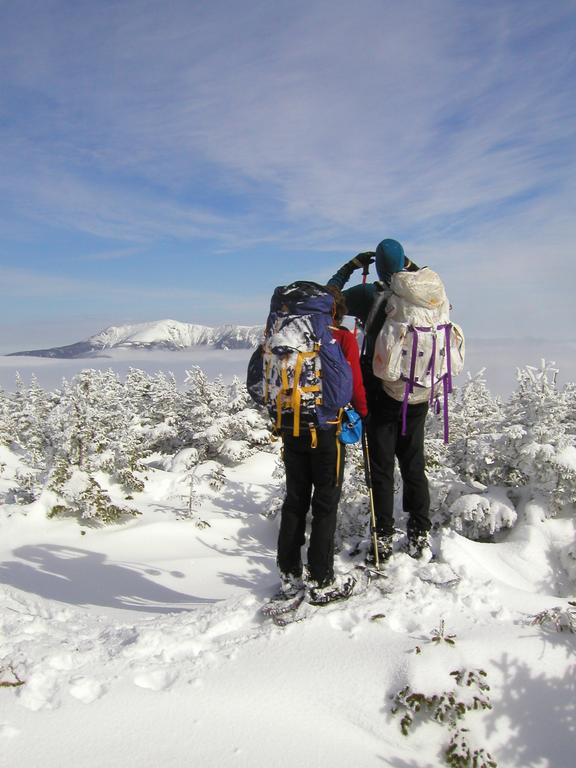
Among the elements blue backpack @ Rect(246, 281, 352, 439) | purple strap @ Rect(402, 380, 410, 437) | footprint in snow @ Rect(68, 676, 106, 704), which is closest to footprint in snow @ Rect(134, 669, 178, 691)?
footprint in snow @ Rect(68, 676, 106, 704)

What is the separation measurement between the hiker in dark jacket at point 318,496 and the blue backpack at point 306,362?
0.11 meters

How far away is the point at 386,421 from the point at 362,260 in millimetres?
1401

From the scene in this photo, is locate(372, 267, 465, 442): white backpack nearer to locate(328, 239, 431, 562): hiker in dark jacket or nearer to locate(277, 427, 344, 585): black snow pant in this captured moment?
locate(328, 239, 431, 562): hiker in dark jacket

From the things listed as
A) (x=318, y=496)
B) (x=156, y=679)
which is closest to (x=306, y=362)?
(x=318, y=496)

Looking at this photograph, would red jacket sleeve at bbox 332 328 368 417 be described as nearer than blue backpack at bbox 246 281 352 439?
No

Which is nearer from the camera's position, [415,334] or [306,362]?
[306,362]

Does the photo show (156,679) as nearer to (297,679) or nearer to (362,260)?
(297,679)

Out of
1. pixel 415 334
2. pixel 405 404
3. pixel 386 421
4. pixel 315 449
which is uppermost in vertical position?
pixel 415 334

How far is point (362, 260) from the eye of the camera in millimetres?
4129

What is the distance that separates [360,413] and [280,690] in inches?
75.1

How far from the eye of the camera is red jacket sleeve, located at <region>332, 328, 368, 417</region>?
3.50 meters

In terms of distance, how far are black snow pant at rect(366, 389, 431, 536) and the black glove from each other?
1.09 meters

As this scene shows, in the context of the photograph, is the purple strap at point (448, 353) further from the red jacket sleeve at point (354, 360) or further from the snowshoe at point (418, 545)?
the snowshoe at point (418, 545)

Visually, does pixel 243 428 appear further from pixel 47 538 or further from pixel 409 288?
pixel 409 288
